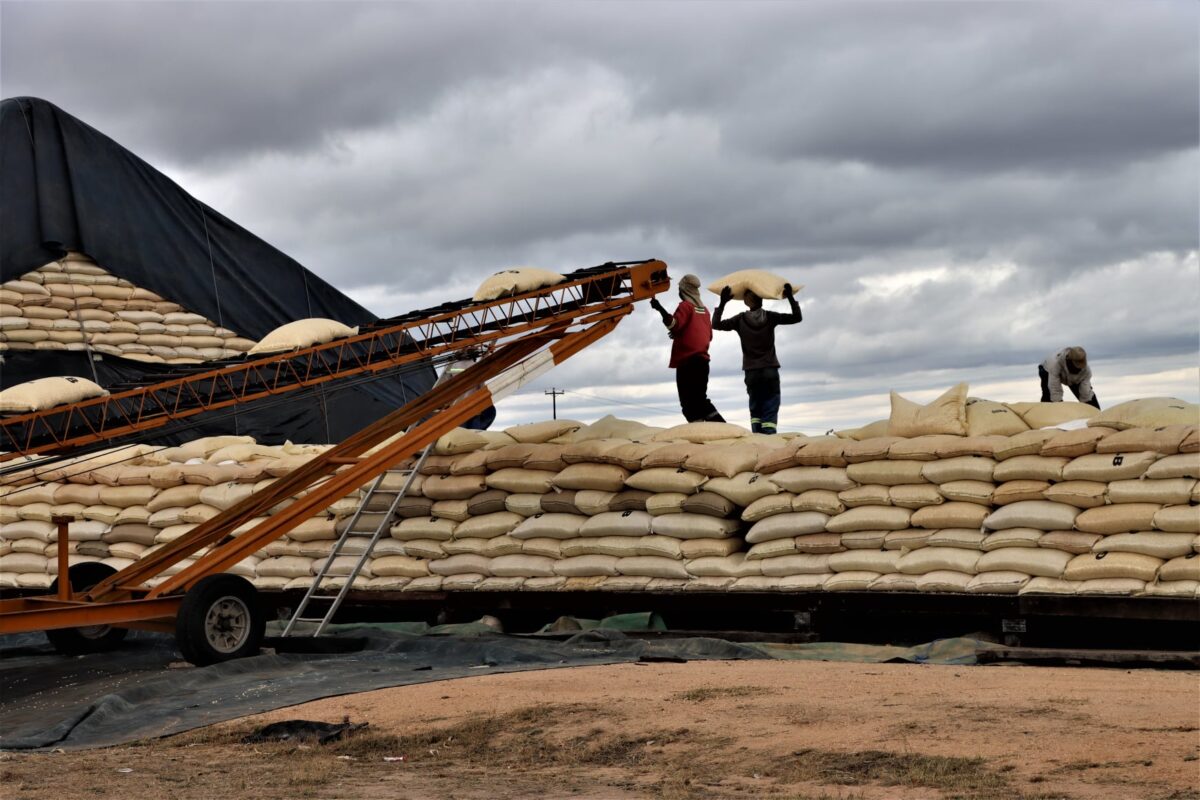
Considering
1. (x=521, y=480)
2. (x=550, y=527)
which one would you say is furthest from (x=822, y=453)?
(x=521, y=480)

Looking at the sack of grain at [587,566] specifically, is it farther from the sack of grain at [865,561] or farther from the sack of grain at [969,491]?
the sack of grain at [969,491]

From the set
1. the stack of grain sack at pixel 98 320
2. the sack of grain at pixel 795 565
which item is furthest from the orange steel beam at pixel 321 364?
the stack of grain sack at pixel 98 320

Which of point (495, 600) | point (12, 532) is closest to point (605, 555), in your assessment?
point (495, 600)

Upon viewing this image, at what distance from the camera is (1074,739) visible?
17.5ft

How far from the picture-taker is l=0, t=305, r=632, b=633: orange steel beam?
27.2 feet

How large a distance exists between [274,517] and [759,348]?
12.4ft

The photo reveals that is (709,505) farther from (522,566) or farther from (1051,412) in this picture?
(1051,412)

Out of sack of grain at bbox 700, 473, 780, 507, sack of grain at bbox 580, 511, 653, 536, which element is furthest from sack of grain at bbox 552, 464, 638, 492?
sack of grain at bbox 700, 473, 780, 507

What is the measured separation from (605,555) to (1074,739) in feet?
15.2

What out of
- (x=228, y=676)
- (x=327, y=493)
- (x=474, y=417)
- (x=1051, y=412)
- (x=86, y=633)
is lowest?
(x=228, y=676)

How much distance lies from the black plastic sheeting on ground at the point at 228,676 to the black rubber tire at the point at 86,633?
107 mm

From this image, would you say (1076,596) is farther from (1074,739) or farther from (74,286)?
(74,286)

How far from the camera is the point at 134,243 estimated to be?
16516 millimetres

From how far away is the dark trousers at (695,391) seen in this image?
10453 millimetres
